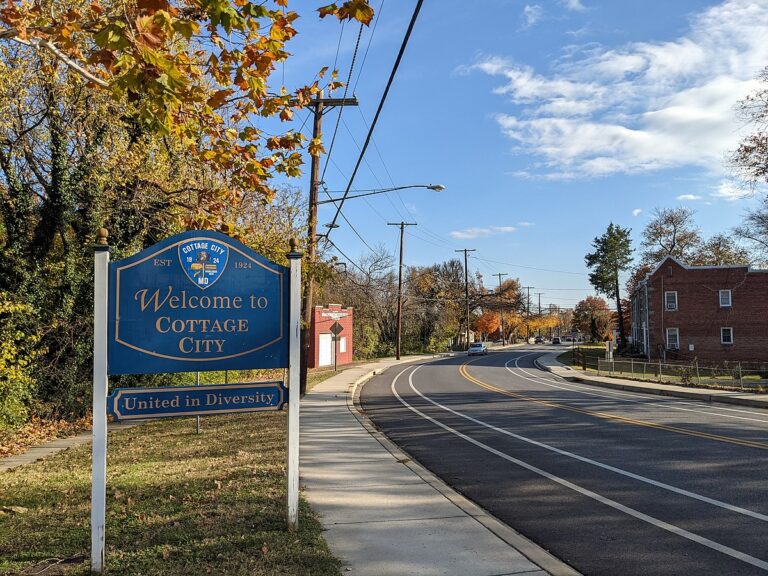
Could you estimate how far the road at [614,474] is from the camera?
5199mm

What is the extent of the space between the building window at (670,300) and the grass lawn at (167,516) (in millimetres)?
42344

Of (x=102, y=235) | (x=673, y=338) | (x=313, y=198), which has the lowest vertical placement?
(x=673, y=338)

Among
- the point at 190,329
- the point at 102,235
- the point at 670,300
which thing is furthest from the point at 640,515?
the point at 670,300

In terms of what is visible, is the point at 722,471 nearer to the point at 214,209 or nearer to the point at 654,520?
the point at 654,520

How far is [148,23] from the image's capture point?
15.6 ft

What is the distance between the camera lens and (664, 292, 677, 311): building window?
4453 cm

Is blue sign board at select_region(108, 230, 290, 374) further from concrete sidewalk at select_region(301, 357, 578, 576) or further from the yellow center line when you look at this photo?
the yellow center line

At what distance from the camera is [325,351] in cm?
3859

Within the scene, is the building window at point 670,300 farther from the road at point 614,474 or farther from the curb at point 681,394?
the road at point 614,474

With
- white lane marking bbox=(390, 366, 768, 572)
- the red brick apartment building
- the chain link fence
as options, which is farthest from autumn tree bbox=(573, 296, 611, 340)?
white lane marking bbox=(390, 366, 768, 572)

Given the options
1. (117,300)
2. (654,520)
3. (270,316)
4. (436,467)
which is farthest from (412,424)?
(117,300)

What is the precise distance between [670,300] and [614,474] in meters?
41.4

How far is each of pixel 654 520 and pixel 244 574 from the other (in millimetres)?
4258

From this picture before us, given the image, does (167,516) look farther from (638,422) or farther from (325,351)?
(325,351)
